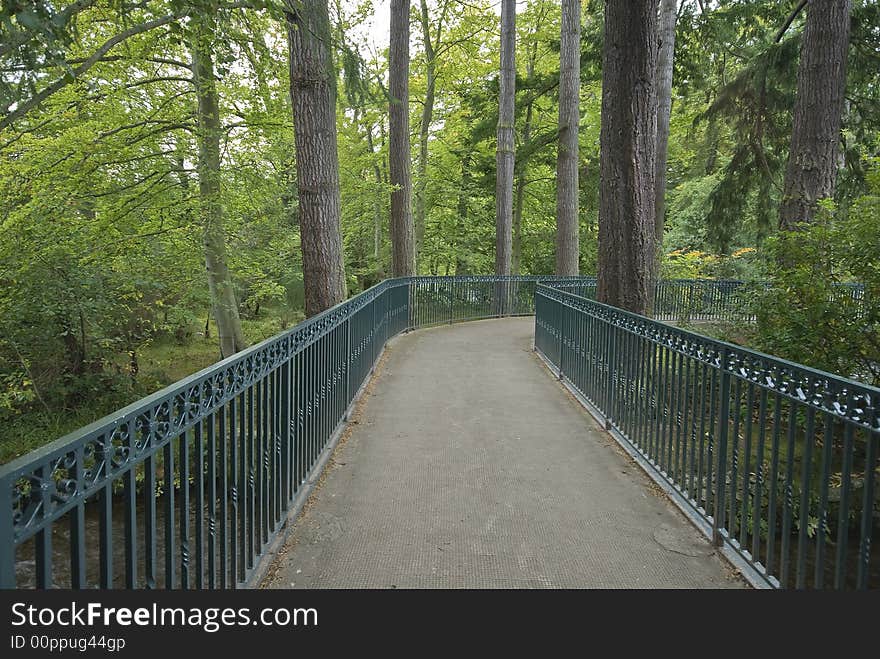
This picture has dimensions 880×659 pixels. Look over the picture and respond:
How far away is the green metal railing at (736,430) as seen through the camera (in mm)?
2850

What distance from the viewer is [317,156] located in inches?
320

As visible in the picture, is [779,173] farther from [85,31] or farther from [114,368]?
[114,368]

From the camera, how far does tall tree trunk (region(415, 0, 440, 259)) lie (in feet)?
81.3

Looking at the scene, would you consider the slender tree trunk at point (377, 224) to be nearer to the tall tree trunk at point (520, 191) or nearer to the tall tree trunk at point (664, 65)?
the tall tree trunk at point (520, 191)

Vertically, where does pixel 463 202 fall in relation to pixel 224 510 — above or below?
above

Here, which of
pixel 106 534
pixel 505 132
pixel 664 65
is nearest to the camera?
pixel 106 534

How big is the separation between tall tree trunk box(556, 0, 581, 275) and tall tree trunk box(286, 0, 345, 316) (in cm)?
1199

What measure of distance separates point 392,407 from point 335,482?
2.63 m

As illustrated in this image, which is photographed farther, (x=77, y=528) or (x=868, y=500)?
(x=868, y=500)

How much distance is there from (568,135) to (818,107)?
877 centimetres

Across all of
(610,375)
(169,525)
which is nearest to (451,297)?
(610,375)

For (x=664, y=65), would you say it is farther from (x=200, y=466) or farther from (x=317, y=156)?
(x=200, y=466)

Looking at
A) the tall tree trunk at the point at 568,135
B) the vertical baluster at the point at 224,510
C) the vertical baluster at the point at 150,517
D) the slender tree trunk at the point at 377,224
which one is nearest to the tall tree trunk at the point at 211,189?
the vertical baluster at the point at 224,510

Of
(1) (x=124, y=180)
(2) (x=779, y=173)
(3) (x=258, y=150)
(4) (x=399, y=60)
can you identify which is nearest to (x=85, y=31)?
(1) (x=124, y=180)
